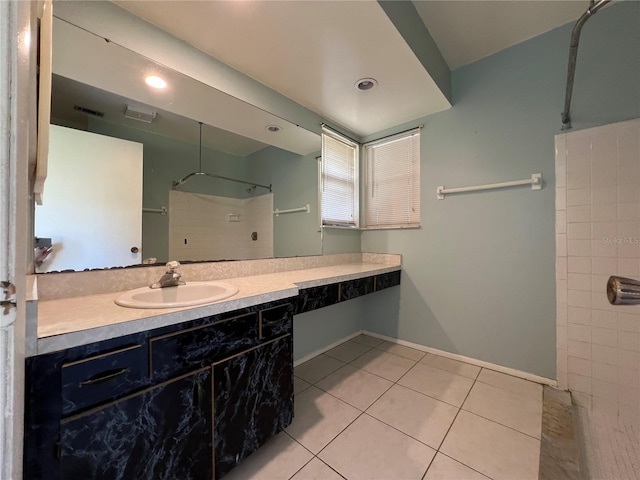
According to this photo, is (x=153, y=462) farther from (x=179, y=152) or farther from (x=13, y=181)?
(x=179, y=152)

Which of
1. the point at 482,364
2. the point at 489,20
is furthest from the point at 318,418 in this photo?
the point at 489,20

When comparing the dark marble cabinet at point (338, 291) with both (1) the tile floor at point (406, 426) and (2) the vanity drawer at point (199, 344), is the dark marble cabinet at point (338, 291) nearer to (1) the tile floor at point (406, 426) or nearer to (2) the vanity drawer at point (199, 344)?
(2) the vanity drawer at point (199, 344)

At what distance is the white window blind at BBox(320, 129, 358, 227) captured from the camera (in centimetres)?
235

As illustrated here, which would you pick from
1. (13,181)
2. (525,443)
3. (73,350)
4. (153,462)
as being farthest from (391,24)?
(525,443)

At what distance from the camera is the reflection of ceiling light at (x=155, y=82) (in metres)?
1.31

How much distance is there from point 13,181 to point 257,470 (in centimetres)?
137

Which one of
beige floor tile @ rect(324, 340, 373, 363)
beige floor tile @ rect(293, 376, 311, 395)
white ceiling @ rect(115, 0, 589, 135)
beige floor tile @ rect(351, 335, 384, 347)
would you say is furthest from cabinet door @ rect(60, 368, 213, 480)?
beige floor tile @ rect(351, 335, 384, 347)

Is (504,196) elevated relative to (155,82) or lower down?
lower down

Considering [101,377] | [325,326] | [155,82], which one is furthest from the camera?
[325,326]

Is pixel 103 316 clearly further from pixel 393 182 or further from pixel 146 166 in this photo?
pixel 393 182

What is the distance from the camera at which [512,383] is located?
177 cm

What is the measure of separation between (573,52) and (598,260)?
1.21 m

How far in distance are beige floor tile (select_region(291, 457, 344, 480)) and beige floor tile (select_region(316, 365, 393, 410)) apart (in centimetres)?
46

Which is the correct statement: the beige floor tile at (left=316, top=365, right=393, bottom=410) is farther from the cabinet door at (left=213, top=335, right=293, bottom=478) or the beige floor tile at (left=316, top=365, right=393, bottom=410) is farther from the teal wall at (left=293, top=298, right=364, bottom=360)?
the cabinet door at (left=213, top=335, right=293, bottom=478)
